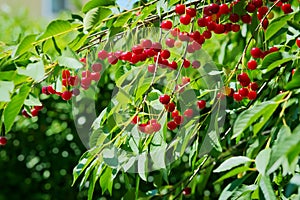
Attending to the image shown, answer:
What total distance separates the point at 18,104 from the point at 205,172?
0.98m

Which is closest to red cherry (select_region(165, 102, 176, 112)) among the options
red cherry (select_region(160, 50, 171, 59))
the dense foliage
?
the dense foliage

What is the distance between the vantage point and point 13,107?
1.34 m

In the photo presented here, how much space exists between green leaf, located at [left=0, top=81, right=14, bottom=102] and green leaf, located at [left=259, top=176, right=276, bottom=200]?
0.58 metres

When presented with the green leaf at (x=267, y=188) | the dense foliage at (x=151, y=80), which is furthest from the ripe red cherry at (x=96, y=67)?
the green leaf at (x=267, y=188)

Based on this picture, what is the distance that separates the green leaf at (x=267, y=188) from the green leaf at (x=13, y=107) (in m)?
0.57

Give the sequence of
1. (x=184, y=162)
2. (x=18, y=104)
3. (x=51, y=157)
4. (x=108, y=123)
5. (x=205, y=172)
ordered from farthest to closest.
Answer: (x=51, y=157) → (x=184, y=162) → (x=205, y=172) → (x=108, y=123) → (x=18, y=104)

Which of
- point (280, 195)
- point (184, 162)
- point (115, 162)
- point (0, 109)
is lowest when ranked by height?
point (184, 162)

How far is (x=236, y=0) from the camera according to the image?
62.1 inches

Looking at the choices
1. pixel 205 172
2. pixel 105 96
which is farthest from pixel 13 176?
pixel 205 172

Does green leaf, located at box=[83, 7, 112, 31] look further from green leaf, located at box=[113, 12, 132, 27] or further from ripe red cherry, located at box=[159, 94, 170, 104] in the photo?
ripe red cherry, located at box=[159, 94, 170, 104]

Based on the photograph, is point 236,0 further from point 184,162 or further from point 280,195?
point 184,162

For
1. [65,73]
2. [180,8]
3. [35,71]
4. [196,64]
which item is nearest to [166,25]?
[180,8]

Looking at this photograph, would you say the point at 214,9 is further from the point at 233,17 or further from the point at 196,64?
the point at 196,64

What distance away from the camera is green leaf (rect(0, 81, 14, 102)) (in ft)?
4.01
